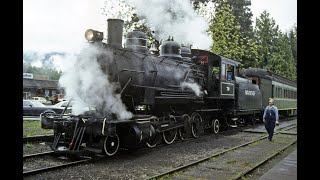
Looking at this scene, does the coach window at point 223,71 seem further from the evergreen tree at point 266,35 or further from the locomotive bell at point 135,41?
the evergreen tree at point 266,35

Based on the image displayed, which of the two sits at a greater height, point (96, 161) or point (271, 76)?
point (271, 76)

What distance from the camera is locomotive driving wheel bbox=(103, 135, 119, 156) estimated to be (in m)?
8.14

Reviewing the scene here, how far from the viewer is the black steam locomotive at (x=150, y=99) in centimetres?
810

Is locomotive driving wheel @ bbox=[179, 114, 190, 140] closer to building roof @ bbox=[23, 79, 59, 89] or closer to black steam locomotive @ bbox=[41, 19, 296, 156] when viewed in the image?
black steam locomotive @ bbox=[41, 19, 296, 156]

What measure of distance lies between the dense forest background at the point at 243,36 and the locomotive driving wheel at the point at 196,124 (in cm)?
695

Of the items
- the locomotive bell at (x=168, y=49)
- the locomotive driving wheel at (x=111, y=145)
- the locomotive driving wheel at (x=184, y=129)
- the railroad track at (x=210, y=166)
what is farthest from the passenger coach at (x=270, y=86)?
the locomotive driving wheel at (x=111, y=145)

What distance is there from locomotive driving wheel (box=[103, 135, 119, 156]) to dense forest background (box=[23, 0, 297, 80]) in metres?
9.66

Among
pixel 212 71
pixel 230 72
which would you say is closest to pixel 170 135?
pixel 212 71

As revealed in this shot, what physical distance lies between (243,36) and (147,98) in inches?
1480
